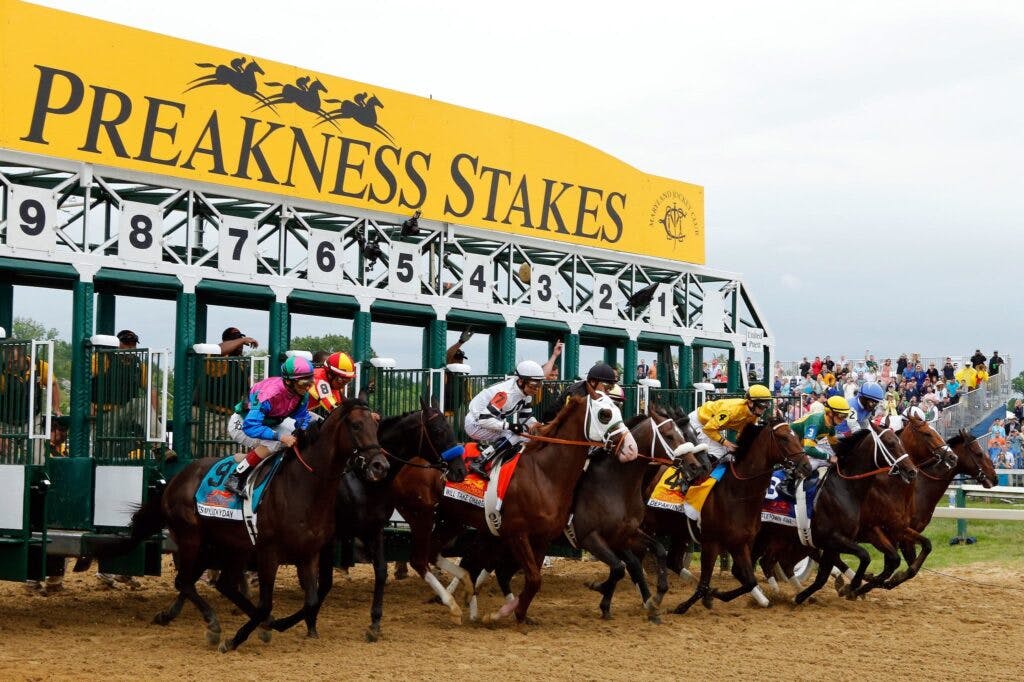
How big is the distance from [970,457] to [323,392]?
6.93 m

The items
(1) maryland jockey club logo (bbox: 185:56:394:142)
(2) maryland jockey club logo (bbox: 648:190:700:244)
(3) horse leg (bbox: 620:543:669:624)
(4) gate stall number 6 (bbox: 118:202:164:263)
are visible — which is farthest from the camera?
(2) maryland jockey club logo (bbox: 648:190:700:244)

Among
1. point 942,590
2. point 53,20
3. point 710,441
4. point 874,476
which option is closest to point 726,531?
point 710,441

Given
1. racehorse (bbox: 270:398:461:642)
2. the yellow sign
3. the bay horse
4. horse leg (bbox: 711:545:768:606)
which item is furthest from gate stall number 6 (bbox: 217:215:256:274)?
horse leg (bbox: 711:545:768:606)

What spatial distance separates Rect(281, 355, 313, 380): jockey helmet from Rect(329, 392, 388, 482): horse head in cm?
36

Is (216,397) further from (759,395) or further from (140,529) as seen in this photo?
(759,395)

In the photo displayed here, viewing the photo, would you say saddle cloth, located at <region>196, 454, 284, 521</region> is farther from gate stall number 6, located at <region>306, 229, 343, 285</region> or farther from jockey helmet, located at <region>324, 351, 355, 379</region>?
gate stall number 6, located at <region>306, 229, 343, 285</region>

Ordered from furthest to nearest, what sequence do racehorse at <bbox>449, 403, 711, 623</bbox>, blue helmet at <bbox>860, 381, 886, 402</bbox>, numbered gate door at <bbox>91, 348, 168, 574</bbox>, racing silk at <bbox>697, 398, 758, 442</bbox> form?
blue helmet at <bbox>860, 381, 886, 402</bbox> < racing silk at <bbox>697, 398, 758, 442</bbox> < racehorse at <bbox>449, 403, 711, 623</bbox> < numbered gate door at <bbox>91, 348, 168, 574</bbox>

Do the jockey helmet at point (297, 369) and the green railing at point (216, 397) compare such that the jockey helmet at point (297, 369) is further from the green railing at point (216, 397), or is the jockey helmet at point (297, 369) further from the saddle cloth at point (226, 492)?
the green railing at point (216, 397)

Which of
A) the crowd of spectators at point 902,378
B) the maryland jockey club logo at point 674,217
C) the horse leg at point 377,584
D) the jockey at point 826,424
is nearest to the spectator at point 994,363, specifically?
the crowd of spectators at point 902,378

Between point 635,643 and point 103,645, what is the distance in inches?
134

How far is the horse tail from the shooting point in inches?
360

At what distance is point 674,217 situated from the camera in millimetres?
16875

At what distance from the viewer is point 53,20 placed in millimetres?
10539

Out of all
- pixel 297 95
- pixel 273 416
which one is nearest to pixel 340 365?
pixel 273 416
